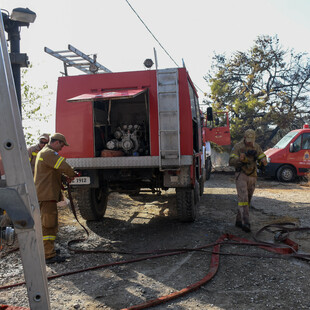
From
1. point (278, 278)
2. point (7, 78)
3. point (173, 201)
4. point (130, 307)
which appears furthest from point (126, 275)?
→ point (173, 201)

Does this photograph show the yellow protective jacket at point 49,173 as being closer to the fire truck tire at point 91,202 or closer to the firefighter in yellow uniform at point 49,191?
the firefighter in yellow uniform at point 49,191

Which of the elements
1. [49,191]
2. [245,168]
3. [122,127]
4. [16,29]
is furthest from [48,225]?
[245,168]

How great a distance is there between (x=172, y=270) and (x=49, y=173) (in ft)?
6.68

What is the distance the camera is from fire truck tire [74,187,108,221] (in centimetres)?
593

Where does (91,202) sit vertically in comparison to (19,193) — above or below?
below

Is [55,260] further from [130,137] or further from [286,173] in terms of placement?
[286,173]

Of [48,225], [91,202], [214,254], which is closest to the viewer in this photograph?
[214,254]

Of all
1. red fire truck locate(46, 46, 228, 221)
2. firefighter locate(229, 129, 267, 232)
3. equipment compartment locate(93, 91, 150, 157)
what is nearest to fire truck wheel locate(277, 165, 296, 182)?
firefighter locate(229, 129, 267, 232)

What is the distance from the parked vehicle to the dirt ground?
6092mm

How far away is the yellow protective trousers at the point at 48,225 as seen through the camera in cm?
429

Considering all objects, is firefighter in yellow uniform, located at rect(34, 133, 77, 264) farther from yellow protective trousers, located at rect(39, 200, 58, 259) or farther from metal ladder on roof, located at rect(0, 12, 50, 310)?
metal ladder on roof, located at rect(0, 12, 50, 310)

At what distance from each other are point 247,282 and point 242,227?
2079mm

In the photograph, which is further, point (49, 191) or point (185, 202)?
point (185, 202)

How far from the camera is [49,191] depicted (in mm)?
4348
